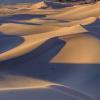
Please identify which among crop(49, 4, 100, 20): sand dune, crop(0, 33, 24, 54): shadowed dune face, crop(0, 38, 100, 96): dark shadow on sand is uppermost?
crop(0, 38, 100, 96): dark shadow on sand

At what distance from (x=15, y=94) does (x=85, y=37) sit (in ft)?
9.41

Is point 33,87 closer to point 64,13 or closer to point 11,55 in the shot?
point 11,55

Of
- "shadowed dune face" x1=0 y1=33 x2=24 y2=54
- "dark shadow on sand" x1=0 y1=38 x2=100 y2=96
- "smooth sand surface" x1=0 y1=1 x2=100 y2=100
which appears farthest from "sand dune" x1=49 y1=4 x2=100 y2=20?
"dark shadow on sand" x1=0 y1=38 x2=100 y2=96

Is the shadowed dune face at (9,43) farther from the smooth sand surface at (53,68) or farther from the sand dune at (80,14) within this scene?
the sand dune at (80,14)

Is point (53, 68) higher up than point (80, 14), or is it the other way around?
point (53, 68)

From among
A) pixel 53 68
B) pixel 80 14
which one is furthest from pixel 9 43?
pixel 80 14

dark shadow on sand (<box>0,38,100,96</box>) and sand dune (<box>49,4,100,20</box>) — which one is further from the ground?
dark shadow on sand (<box>0,38,100,96</box>)

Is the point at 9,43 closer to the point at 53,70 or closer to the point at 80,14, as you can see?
the point at 53,70

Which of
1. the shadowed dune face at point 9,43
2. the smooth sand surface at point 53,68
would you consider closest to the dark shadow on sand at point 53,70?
the smooth sand surface at point 53,68

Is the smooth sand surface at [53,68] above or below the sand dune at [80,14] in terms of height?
above

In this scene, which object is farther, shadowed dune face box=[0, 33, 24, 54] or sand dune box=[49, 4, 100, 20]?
sand dune box=[49, 4, 100, 20]

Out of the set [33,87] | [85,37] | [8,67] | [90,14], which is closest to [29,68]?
[8,67]

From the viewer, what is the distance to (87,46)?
231 inches

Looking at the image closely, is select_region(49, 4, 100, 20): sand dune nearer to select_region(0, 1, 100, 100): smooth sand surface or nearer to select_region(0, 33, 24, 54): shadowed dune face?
select_region(0, 1, 100, 100): smooth sand surface
